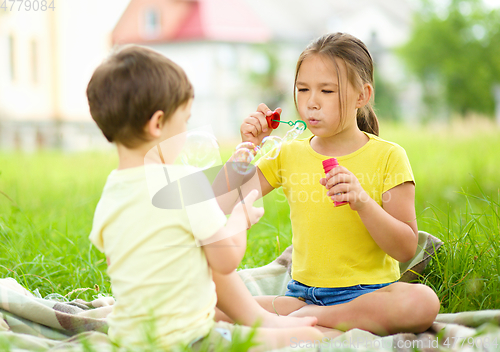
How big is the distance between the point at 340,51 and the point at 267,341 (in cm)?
109

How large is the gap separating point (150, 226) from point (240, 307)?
0.48 metres

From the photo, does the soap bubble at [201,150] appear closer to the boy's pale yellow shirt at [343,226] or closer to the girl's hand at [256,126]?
the girl's hand at [256,126]

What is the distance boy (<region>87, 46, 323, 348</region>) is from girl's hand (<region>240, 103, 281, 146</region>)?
56 centimetres

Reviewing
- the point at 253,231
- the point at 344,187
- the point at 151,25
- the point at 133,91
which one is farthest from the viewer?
the point at 151,25

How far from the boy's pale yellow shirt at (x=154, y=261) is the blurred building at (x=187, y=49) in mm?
7036

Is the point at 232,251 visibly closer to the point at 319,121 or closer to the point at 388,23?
the point at 319,121

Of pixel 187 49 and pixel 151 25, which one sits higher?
pixel 151 25

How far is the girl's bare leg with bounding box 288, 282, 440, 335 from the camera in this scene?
1643mm

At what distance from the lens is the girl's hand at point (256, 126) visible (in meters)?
1.95

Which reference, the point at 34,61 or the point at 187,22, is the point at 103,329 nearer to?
the point at 34,61

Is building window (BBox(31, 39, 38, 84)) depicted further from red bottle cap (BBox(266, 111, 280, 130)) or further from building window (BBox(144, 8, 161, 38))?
red bottle cap (BBox(266, 111, 280, 130))

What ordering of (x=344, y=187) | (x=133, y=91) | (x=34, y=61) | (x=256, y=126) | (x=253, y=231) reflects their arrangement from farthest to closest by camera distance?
(x=34, y=61), (x=253, y=231), (x=256, y=126), (x=344, y=187), (x=133, y=91)

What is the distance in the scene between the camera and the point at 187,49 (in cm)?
2319

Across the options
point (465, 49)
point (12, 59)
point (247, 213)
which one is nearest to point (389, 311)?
point (247, 213)
